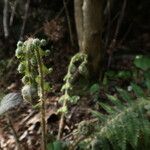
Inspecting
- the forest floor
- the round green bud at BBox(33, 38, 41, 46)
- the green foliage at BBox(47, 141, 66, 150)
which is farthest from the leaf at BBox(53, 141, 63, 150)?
the round green bud at BBox(33, 38, 41, 46)

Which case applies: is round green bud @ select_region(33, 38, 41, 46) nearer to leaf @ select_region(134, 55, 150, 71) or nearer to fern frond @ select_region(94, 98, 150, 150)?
fern frond @ select_region(94, 98, 150, 150)

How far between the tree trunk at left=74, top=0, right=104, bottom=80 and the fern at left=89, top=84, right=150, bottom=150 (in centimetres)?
96

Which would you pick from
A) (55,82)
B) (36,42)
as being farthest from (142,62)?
(36,42)

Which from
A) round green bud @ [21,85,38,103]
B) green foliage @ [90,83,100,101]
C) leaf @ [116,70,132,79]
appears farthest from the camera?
leaf @ [116,70,132,79]

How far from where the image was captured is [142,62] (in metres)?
4.38

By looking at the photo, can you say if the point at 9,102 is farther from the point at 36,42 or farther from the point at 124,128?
the point at 124,128

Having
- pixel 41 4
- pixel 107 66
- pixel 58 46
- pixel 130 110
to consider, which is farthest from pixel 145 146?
pixel 41 4

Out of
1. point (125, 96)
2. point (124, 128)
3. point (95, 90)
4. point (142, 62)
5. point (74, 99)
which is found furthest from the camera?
point (142, 62)

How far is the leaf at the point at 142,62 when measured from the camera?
4.32m

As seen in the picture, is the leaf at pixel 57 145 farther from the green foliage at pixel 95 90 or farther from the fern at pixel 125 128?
the green foliage at pixel 95 90

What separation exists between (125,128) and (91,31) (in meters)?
1.25

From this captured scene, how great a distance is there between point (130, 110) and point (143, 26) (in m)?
2.22

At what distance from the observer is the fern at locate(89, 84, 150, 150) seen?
120 inches

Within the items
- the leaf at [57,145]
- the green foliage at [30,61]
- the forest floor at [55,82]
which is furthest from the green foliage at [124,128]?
the green foliage at [30,61]
